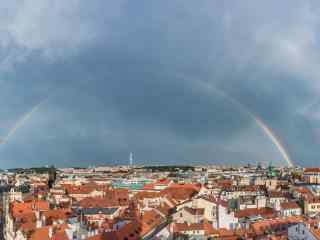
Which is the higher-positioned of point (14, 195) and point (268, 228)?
point (14, 195)

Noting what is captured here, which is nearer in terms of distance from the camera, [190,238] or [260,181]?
[190,238]

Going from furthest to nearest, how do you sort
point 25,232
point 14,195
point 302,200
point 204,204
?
point 14,195
point 302,200
point 204,204
point 25,232

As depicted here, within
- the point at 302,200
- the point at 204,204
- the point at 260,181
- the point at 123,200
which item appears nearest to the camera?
the point at 204,204

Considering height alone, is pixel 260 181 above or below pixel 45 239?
above

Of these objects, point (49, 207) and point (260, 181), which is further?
point (260, 181)

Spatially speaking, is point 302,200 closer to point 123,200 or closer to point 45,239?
point 123,200

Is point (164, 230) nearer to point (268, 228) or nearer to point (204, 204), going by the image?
point (268, 228)

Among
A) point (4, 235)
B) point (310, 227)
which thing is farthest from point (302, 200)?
point (4, 235)

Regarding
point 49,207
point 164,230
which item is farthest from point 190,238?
point 49,207

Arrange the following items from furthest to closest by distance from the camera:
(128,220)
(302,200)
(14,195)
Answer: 1. (14,195)
2. (302,200)
3. (128,220)
